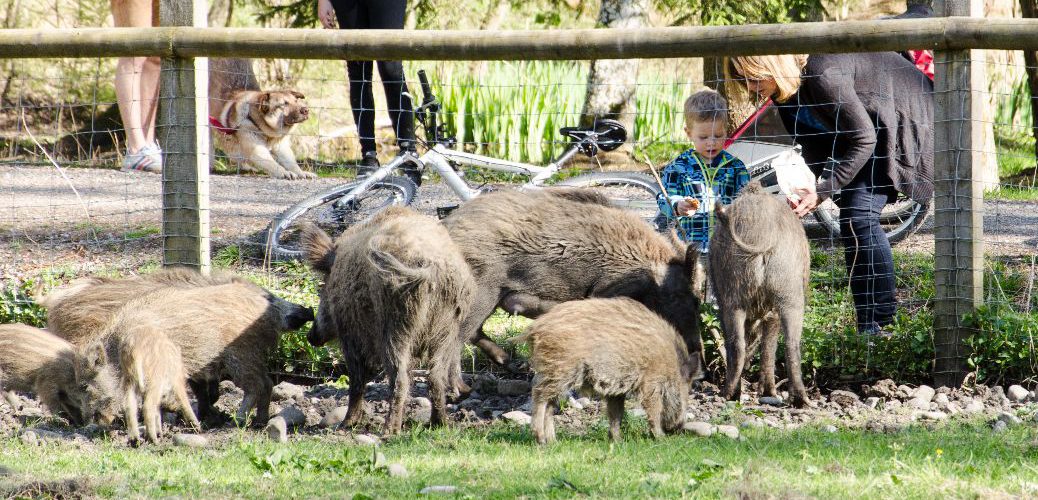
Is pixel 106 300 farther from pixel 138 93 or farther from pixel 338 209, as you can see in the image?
pixel 138 93

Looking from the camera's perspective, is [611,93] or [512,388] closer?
[512,388]

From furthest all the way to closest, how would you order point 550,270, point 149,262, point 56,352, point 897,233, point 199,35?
1. point 897,233
2. point 149,262
3. point 199,35
4. point 550,270
5. point 56,352

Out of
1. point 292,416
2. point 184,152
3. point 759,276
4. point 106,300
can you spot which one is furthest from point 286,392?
point 759,276

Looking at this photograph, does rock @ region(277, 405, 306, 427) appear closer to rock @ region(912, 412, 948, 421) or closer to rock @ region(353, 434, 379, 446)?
rock @ region(353, 434, 379, 446)

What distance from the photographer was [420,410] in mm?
5828

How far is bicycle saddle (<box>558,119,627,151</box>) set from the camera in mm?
8219

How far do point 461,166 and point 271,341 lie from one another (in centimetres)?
319

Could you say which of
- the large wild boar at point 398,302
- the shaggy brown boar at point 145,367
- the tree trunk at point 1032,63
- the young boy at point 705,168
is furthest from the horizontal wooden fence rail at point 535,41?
the tree trunk at point 1032,63

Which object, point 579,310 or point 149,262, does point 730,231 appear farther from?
point 149,262

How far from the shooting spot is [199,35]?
6270 mm

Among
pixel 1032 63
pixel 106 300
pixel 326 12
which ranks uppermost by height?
pixel 326 12

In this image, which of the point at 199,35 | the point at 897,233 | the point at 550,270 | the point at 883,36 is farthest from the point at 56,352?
the point at 897,233

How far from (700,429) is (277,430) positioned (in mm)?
1857

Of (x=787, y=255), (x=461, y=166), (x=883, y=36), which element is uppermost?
(x=883, y=36)
